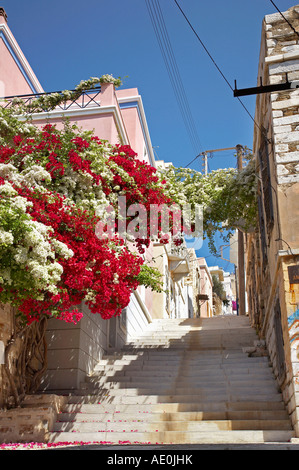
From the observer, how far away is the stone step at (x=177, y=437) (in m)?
6.71

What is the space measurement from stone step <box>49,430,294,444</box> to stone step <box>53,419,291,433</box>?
211 mm

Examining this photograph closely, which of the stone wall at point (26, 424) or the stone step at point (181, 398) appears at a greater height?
the stone step at point (181, 398)

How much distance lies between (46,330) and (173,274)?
14.7m

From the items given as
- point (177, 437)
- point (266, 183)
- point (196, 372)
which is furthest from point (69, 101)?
Answer: point (177, 437)

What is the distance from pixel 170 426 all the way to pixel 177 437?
44 cm

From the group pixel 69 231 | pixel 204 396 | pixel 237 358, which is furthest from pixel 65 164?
pixel 237 358

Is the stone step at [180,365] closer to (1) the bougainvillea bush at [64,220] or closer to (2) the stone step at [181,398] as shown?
(2) the stone step at [181,398]

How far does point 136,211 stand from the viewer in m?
9.49

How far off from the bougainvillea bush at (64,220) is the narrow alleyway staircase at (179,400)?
6.01ft

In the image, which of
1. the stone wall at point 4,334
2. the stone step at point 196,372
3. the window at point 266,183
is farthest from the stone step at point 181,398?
the window at point 266,183

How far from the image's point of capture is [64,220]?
7.35 m

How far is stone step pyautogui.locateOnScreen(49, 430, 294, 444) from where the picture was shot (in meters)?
6.71

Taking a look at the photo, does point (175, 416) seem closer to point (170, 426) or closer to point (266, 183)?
point (170, 426)

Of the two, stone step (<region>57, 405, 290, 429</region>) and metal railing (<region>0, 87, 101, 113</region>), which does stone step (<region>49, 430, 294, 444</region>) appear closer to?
stone step (<region>57, 405, 290, 429</region>)
